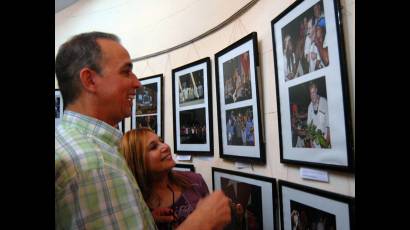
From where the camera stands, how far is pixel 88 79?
92 centimetres

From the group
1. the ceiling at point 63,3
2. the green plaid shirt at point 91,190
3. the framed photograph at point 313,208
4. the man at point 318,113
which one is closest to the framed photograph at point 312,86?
the man at point 318,113

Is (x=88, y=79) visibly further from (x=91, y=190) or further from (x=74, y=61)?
(x=91, y=190)

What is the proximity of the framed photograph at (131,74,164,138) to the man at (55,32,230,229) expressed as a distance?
1268 mm

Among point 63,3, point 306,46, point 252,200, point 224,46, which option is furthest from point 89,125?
point 63,3

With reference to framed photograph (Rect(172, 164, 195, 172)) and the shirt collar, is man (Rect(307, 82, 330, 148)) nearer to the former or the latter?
the shirt collar

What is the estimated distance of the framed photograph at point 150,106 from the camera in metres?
2.32

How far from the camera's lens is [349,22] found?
95 cm

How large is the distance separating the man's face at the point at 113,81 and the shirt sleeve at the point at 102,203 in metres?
0.34

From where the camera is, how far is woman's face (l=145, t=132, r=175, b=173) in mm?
1599
